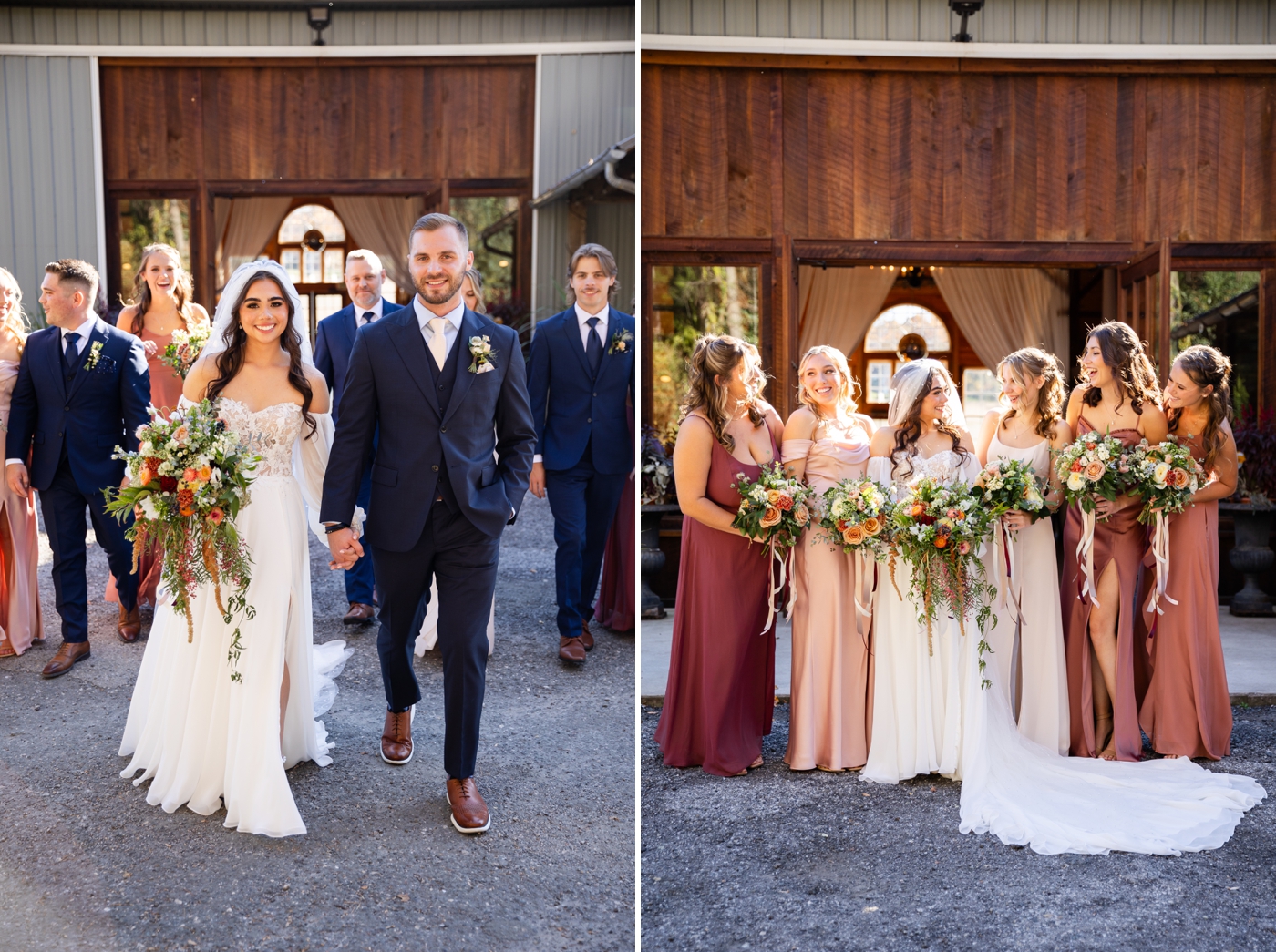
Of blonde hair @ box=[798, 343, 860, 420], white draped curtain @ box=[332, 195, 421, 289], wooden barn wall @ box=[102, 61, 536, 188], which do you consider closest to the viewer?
blonde hair @ box=[798, 343, 860, 420]

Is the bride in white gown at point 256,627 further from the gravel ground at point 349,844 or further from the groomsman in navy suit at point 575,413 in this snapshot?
the groomsman in navy suit at point 575,413

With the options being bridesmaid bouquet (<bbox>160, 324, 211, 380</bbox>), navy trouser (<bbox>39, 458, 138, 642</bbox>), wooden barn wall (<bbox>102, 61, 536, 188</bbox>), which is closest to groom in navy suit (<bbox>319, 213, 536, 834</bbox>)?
navy trouser (<bbox>39, 458, 138, 642</bbox>)

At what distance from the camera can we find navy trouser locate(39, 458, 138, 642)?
206 inches

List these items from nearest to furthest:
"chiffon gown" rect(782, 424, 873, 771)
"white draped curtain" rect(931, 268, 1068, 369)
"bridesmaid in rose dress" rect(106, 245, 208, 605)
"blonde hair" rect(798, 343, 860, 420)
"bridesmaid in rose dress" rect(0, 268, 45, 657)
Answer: "chiffon gown" rect(782, 424, 873, 771)
"blonde hair" rect(798, 343, 860, 420)
"bridesmaid in rose dress" rect(0, 268, 45, 657)
"bridesmaid in rose dress" rect(106, 245, 208, 605)
"white draped curtain" rect(931, 268, 1068, 369)

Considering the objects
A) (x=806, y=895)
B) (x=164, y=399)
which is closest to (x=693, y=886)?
(x=806, y=895)

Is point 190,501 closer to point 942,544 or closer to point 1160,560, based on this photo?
point 942,544

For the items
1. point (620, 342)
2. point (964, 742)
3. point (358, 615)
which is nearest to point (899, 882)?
point (964, 742)

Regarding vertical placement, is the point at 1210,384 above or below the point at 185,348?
below

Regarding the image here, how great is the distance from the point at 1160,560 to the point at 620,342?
263 centimetres

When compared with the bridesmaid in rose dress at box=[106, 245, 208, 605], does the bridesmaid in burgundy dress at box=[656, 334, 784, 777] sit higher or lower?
lower

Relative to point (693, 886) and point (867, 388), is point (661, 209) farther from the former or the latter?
point (867, 388)

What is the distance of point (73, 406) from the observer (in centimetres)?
520

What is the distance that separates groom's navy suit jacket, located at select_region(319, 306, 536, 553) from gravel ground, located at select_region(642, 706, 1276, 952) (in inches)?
51.7

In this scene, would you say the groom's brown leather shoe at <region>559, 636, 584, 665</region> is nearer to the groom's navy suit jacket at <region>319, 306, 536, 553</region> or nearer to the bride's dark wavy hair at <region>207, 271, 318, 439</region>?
the groom's navy suit jacket at <region>319, 306, 536, 553</region>
